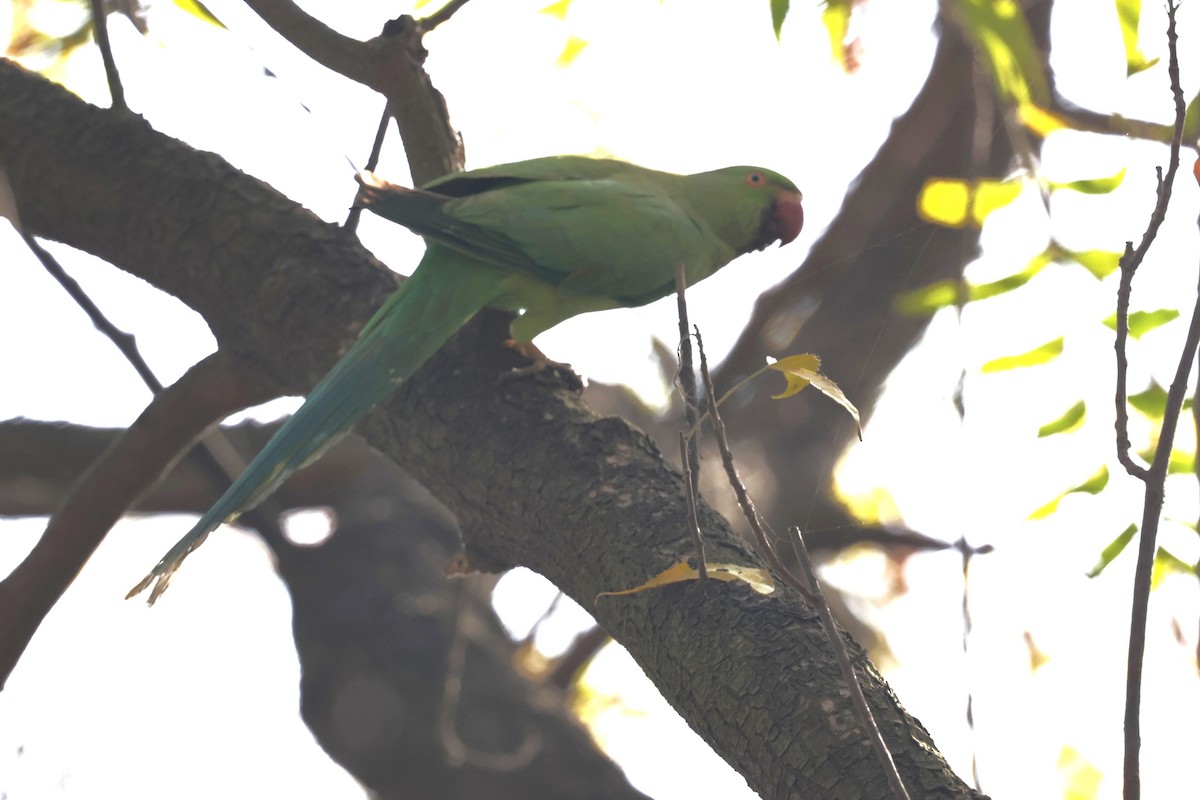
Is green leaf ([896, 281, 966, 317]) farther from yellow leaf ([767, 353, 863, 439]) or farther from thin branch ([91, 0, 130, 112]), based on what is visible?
thin branch ([91, 0, 130, 112])

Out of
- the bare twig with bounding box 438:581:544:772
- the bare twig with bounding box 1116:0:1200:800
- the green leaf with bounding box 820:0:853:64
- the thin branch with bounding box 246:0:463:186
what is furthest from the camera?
the bare twig with bounding box 438:581:544:772

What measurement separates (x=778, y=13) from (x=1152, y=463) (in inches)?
44.6

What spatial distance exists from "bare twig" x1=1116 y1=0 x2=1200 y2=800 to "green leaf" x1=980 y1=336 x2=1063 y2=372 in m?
1.08

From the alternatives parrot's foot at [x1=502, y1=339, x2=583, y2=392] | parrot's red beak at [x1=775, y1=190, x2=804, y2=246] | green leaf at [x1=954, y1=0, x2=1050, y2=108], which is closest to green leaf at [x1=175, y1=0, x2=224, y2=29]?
parrot's foot at [x1=502, y1=339, x2=583, y2=392]

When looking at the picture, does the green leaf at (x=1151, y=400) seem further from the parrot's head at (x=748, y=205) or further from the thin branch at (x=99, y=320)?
the thin branch at (x=99, y=320)

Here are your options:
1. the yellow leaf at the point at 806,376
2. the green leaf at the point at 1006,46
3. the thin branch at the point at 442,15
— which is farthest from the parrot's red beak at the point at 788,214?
the yellow leaf at the point at 806,376

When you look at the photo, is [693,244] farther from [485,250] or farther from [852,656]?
[852,656]

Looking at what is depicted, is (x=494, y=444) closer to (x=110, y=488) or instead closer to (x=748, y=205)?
(x=110, y=488)

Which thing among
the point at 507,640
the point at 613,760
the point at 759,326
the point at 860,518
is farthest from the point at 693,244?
the point at 507,640

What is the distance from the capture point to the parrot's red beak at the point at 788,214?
3266 mm

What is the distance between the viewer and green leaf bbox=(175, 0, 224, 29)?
2305 mm

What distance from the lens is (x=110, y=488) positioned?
7.41ft

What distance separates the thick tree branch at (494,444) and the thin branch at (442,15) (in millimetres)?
454

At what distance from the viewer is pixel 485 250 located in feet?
7.51
